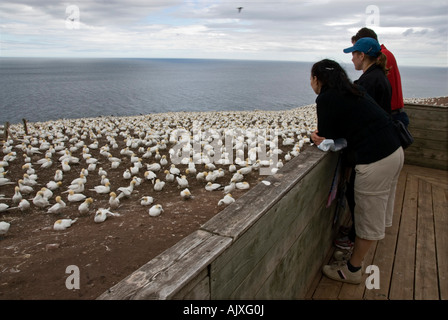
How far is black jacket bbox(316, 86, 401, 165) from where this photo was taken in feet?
8.96

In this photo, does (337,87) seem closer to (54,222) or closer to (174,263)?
(174,263)

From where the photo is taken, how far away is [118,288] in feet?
4.75

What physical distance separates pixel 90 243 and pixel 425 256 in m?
4.51

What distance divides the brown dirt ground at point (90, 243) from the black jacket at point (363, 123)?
293cm

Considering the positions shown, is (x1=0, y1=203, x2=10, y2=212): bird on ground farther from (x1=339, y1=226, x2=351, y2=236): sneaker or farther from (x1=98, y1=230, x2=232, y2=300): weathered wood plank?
(x1=339, y1=226, x2=351, y2=236): sneaker

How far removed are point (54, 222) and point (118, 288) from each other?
16.0 ft

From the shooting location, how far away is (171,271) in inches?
59.3

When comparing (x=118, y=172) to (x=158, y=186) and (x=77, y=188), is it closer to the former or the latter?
(x=77, y=188)

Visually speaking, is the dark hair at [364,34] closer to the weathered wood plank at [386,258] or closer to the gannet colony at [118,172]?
the weathered wood plank at [386,258]

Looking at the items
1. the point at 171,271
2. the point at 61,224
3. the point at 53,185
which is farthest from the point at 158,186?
the point at 171,271

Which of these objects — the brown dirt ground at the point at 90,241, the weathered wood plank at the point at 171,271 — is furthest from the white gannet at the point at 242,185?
the weathered wood plank at the point at 171,271

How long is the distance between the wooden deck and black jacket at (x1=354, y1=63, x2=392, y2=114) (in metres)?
1.85

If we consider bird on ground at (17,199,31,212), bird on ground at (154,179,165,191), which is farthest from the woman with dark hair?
bird on ground at (17,199,31,212)
